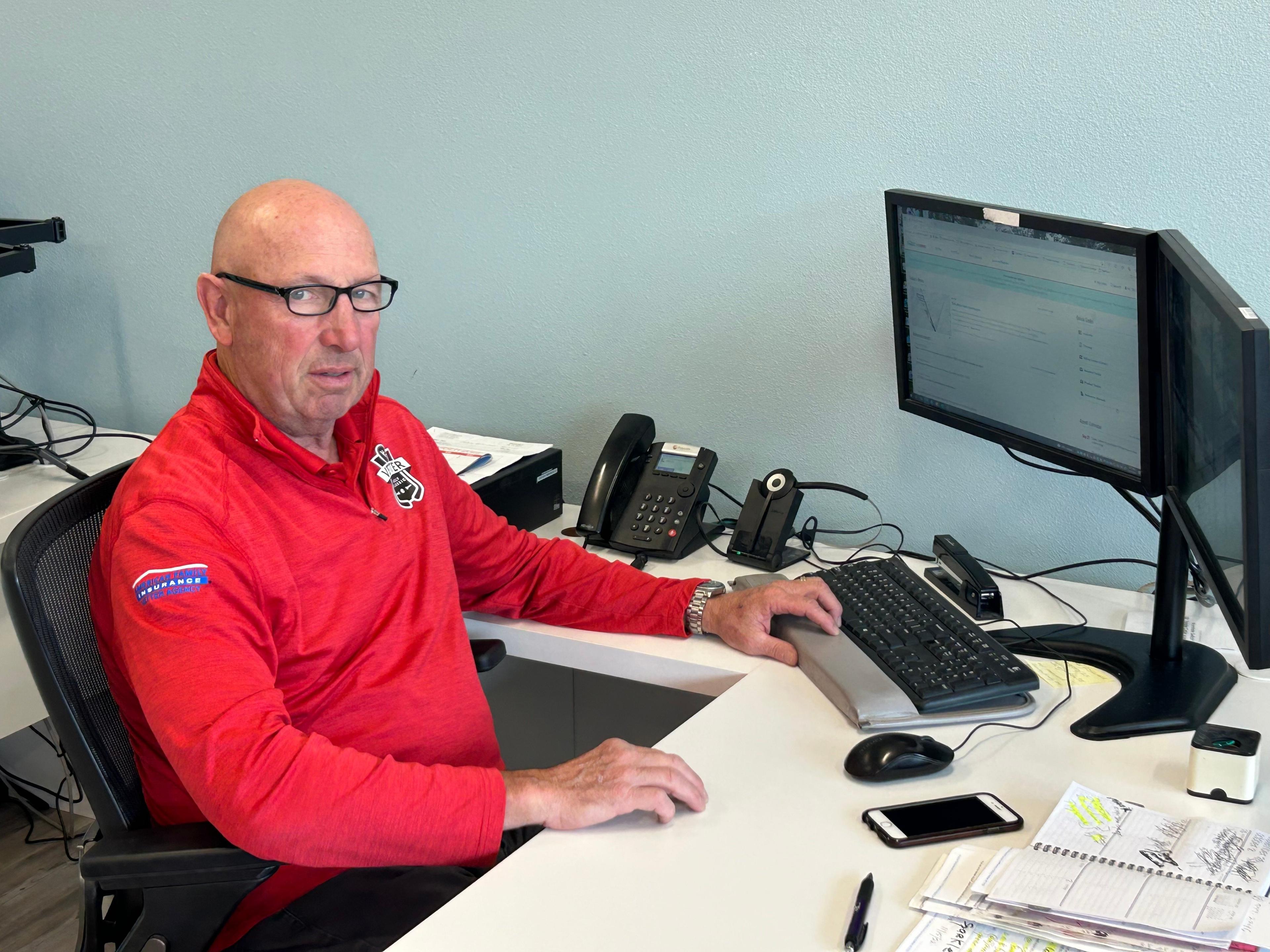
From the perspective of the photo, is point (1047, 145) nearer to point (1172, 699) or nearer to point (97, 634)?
point (1172, 699)

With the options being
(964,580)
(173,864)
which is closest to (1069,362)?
(964,580)

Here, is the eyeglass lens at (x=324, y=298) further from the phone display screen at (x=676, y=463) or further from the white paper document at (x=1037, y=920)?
the white paper document at (x=1037, y=920)

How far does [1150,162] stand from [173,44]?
1886mm

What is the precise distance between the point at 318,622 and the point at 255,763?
276 millimetres

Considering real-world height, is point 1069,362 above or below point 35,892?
above

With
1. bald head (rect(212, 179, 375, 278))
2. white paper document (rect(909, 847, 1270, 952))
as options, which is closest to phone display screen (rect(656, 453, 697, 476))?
bald head (rect(212, 179, 375, 278))

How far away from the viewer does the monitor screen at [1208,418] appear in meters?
1.04

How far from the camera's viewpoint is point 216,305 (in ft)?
4.65

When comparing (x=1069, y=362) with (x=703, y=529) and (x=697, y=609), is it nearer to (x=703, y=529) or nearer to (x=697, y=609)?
(x=697, y=609)

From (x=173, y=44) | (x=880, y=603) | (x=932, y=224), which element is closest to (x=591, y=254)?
(x=932, y=224)

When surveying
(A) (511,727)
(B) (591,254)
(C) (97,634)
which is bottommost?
(A) (511,727)

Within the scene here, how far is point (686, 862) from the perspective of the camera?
1077 mm

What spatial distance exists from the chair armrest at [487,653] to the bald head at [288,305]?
40cm

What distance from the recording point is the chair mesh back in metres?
1.22
